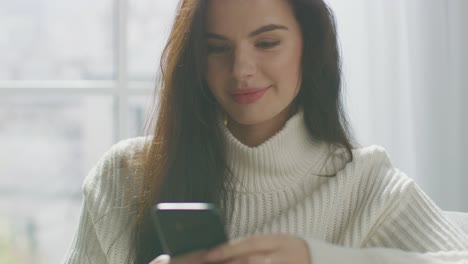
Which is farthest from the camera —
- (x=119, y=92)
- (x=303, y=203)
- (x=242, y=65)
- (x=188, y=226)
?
(x=119, y=92)

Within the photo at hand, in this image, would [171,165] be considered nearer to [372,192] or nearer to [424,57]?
[372,192]

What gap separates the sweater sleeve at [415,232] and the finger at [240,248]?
1.01 ft

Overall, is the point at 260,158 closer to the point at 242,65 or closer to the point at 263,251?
the point at 242,65

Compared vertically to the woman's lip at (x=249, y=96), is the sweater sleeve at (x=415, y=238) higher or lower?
lower

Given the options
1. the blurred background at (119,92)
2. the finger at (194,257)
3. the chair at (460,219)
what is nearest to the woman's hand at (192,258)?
the finger at (194,257)

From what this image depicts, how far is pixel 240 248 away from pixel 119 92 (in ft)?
5.82

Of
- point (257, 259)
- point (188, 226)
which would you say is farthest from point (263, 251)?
point (188, 226)

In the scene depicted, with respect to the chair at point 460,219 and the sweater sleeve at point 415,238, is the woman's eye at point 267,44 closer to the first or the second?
the sweater sleeve at point 415,238

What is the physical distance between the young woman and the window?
3.97 ft

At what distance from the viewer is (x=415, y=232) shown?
1.53 metres

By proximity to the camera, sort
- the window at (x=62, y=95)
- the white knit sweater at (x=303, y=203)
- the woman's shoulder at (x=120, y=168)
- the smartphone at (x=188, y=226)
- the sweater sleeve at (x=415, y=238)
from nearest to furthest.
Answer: the smartphone at (x=188, y=226)
the sweater sleeve at (x=415, y=238)
the white knit sweater at (x=303, y=203)
the woman's shoulder at (x=120, y=168)
the window at (x=62, y=95)

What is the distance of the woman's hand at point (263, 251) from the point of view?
1.13m

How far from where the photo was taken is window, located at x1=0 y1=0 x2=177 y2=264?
9.37 feet

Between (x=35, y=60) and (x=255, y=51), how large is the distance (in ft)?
5.20
